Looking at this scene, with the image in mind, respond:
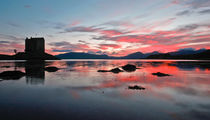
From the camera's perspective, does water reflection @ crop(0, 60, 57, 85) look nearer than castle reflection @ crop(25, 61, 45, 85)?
No

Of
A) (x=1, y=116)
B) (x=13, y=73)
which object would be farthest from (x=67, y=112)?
(x=13, y=73)

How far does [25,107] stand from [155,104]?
13335 millimetres

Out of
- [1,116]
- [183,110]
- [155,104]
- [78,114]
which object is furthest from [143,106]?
[1,116]

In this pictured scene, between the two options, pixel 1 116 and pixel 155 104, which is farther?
pixel 155 104

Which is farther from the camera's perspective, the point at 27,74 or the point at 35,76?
the point at 27,74

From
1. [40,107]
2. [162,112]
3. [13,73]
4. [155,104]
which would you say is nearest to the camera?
[162,112]

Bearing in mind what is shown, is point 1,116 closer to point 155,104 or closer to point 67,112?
point 67,112

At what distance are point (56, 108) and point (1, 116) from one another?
4149 mm

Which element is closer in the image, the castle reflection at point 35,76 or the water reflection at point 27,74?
the castle reflection at point 35,76

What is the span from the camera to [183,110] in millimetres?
11750

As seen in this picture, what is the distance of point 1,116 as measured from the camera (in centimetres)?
982

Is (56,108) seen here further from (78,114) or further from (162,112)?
(162,112)

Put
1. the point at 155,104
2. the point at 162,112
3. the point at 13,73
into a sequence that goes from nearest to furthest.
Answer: the point at 162,112 → the point at 155,104 → the point at 13,73

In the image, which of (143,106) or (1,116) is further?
(143,106)
